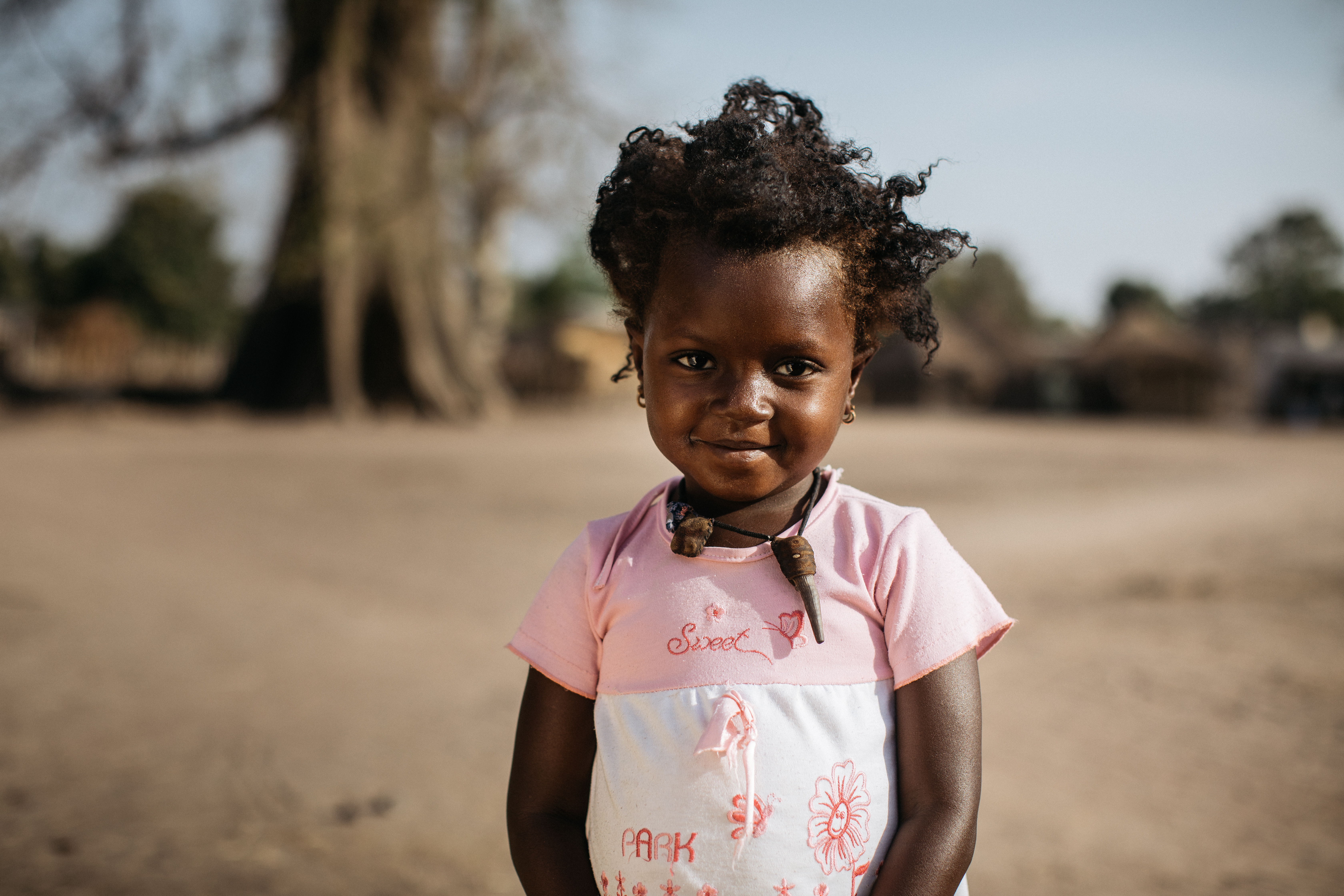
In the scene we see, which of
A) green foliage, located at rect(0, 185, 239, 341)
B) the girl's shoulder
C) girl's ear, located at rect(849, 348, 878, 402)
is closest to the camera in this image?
the girl's shoulder

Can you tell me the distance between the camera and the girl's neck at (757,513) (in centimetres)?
136

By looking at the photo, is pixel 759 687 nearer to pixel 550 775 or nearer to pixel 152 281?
pixel 550 775

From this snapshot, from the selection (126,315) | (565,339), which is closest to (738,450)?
(126,315)

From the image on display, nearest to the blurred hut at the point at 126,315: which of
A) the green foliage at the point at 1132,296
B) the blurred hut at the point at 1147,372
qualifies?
the blurred hut at the point at 1147,372

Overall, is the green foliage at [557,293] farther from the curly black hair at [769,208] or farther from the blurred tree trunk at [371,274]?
the curly black hair at [769,208]

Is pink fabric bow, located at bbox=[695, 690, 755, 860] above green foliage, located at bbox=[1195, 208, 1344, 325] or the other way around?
the other way around

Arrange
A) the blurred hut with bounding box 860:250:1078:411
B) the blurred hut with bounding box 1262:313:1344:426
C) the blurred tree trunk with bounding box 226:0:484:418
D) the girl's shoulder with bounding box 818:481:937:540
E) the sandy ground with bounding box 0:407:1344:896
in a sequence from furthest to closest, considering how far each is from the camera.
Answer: the blurred hut with bounding box 860:250:1078:411
the blurred hut with bounding box 1262:313:1344:426
the blurred tree trunk with bounding box 226:0:484:418
the sandy ground with bounding box 0:407:1344:896
the girl's shoulder with bounding box 818:481:937:540

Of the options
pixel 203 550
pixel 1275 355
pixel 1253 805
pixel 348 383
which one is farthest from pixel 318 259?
pixel 1275 355

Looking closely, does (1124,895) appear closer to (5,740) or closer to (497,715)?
(497,715)

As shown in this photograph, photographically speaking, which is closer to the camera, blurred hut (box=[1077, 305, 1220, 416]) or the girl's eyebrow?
the girl's eyebrow

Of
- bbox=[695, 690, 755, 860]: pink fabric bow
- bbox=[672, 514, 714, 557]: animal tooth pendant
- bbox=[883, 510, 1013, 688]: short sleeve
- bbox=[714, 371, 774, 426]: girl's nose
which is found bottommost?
bbox=[695, 690, 755, 860]: pink fabric bow

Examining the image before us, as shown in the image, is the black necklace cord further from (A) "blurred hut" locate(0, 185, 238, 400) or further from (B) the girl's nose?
(A) "blurred hut" locate(0, 185, 238, 400)

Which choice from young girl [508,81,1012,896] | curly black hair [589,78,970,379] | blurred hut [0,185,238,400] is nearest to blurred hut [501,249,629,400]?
curly black hair [589,78,970,379]

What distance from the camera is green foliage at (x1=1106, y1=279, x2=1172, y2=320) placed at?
250 ft
